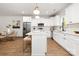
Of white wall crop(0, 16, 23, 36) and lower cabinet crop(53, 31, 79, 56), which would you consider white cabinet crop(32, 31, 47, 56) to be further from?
white wall crop(0, 16, 23, 36)

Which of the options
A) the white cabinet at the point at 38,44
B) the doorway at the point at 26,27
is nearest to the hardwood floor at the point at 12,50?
the white cabinet at the point at 38,44

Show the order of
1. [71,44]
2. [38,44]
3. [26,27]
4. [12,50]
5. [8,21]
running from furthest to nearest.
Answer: [8,21] < [26,27] < [12,50] < [71,44] < [38,44]

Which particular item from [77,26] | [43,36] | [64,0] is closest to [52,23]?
[77,26]

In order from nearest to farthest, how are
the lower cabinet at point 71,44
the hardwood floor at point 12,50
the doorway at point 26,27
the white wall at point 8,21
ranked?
the lower cabinet at point 71,44, the hardwood floor at point 12,50, the doorway at point 26,27, the white wall at point 8,21

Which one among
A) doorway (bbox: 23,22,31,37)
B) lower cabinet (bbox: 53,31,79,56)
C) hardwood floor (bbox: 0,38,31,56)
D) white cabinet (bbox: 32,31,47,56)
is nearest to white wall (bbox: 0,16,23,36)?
doorway (bbox: 23,22,31,37)

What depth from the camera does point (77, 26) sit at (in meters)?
6.15

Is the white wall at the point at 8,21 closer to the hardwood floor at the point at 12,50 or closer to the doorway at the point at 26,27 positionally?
the doorway at the point at 26,27

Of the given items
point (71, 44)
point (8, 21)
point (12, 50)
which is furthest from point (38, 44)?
point (8, 21)

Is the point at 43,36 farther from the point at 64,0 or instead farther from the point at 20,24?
the point at 20,24

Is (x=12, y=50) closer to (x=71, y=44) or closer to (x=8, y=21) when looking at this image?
(x=71, y=44)

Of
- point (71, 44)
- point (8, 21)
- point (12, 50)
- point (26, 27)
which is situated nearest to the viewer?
point (71, 44)

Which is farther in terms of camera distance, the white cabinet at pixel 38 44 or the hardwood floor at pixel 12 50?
the hardwood floor at pixel 12 50

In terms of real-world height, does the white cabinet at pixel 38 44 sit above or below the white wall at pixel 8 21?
below

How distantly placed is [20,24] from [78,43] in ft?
32.5
